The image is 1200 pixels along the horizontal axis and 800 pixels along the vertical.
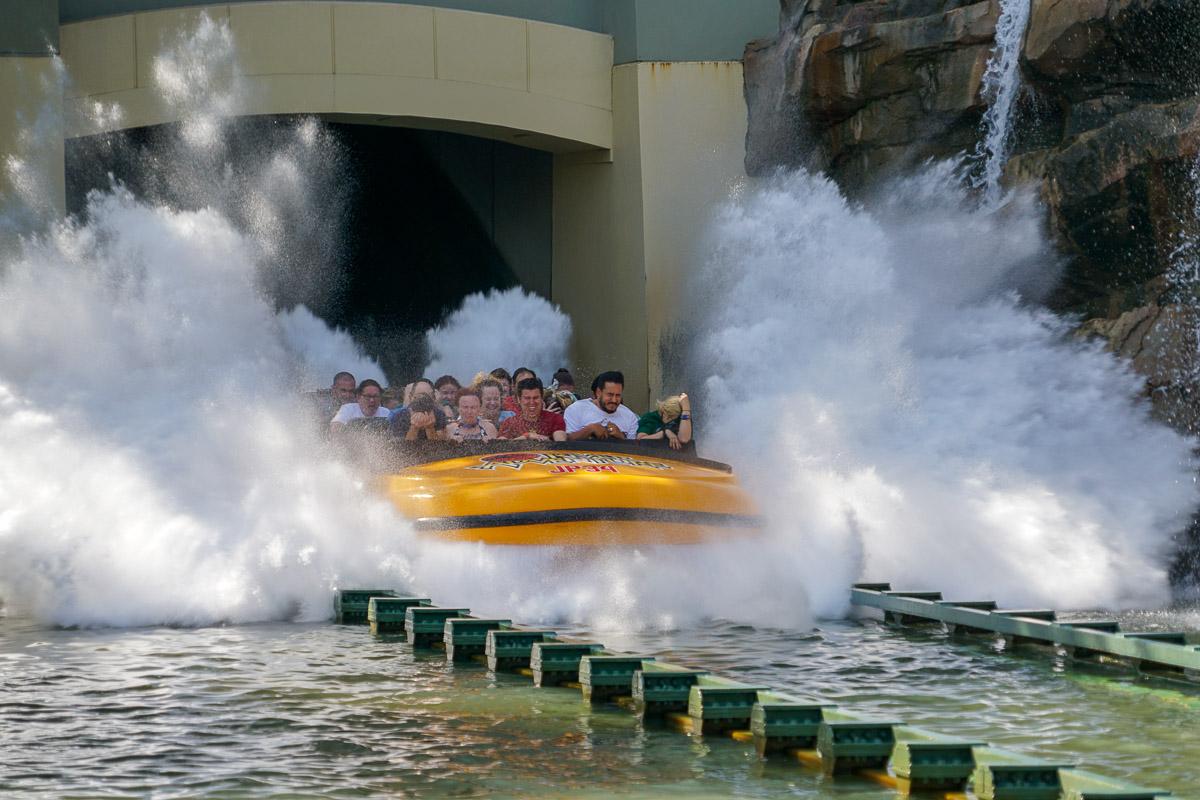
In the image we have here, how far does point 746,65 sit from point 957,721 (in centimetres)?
1430

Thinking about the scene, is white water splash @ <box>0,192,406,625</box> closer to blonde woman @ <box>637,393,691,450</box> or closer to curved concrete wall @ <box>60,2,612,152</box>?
blonde woman @ <box>637,393,691,450</box>

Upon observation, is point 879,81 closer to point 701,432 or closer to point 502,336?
point 701,432

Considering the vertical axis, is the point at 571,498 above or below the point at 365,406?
below

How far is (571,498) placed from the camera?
1026cm

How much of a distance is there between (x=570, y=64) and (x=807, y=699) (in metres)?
14.2

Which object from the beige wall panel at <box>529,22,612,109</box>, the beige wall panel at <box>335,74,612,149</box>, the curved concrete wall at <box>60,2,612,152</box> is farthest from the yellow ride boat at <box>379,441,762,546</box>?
the beige wall panel at <box>529,22,612,109</box>

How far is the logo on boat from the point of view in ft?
35.2

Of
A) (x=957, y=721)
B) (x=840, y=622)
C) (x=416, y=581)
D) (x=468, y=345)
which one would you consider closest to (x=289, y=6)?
(x=468, y=345)

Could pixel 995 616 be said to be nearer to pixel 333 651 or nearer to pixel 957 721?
Answer: pixel 957 721

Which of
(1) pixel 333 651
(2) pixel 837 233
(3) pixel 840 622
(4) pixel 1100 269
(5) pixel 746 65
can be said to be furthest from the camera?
(5) pixel 746 65

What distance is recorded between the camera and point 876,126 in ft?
58.5

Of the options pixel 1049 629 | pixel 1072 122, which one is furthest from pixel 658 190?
pixel 1049 629

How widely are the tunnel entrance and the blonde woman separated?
9312 mm

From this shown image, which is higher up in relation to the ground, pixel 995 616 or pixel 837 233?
pixel 837 233
